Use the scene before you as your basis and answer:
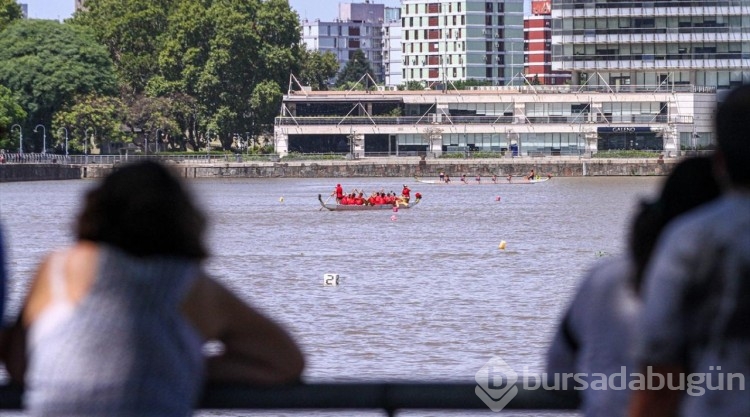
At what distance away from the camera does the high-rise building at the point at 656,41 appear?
6142 inches

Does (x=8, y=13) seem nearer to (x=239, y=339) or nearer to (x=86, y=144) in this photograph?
(x=86, y=144)

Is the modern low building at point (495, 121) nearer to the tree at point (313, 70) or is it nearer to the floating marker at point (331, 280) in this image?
the tree at point (313, 70)

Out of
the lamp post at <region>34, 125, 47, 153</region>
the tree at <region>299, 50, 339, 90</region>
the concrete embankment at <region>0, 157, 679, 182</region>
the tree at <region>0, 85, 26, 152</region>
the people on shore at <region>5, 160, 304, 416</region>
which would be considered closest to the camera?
the people on shore at <region>5, 160, 304, 416</region>

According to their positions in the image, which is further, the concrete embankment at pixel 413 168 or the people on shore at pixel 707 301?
the concrete embankment at pixel 413 168

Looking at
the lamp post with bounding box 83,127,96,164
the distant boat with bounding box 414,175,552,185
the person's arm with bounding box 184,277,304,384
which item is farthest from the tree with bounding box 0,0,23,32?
the person's arm with bounding box 184,277,304,384

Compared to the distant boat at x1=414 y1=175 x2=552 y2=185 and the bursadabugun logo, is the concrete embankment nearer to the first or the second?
the distant boat at x1=414 y1=175 x2=552 y2=185

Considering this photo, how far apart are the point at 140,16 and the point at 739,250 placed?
165 m

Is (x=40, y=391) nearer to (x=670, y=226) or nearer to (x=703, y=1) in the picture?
(x=670, y=226)

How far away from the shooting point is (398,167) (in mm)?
147375

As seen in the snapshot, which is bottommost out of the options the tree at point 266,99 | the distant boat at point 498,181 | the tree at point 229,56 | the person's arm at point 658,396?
the distant boat at point 498,181

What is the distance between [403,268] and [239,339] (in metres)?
40.2

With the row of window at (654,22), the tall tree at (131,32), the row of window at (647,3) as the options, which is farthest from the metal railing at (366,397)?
the tall tree at (131,32)

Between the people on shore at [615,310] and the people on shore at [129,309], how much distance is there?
903 millimetres

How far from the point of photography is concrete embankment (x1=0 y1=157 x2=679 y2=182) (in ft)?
465
